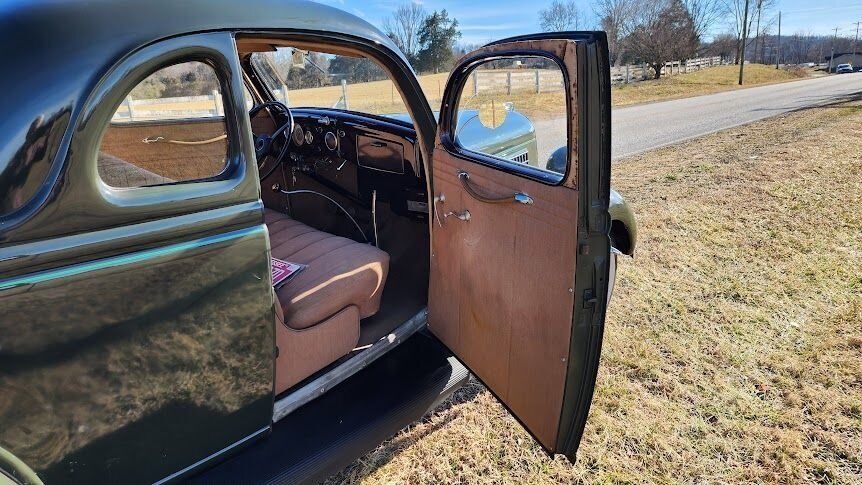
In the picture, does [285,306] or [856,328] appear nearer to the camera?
[285,306]

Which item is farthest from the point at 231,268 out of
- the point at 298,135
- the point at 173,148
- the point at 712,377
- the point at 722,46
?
the point at 722,46

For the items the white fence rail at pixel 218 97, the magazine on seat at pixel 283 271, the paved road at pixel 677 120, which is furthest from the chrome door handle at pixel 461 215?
the paved road at pixel 677 120

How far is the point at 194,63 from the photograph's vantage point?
1.57 meters

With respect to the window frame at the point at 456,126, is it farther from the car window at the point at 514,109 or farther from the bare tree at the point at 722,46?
the bare tree at the point at 722,46

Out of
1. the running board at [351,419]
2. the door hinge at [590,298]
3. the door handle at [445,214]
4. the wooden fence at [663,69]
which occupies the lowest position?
the running board at [351,419]

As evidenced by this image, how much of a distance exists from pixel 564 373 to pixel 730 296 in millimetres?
2495

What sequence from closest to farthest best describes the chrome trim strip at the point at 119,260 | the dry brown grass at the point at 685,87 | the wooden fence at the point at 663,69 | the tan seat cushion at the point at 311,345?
1. the chrome trim strip at the point at 119,260
2. the tan seat cushion at the point at 311,345
3. the dry brown grass at the point at 685,87
4. the wooden fence at the point at 663,69

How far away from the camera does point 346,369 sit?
7.42 ft

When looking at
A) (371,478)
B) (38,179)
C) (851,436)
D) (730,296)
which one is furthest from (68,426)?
(730,296)

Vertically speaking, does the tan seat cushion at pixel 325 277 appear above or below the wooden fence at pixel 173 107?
below

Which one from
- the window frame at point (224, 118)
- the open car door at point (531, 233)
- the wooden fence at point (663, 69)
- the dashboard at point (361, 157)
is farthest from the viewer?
the wooden fence at point (663, 69)

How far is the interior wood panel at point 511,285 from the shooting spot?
1.75m

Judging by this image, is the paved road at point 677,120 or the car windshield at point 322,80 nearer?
the car windshield at point 322,80

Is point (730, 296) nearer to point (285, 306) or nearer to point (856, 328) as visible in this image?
point (856, 328)
